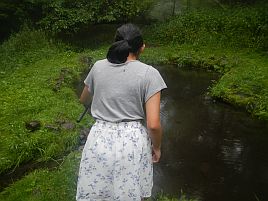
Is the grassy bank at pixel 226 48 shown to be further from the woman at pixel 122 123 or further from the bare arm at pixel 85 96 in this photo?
the woman at pixel 122 123

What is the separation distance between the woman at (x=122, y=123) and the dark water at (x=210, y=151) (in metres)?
2.52

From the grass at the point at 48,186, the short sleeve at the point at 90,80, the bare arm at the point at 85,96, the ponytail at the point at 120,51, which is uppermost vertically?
the ponytail at the point at 120,51

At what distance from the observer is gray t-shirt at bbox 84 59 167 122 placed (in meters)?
3.30

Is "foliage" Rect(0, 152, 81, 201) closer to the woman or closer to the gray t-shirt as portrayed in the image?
the woman

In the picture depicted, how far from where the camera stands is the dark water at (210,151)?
613 cm

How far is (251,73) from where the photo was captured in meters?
11.1

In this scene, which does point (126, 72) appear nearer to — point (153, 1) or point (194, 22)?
point (194, 22)

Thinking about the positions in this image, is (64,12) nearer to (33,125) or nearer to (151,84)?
(33,125)

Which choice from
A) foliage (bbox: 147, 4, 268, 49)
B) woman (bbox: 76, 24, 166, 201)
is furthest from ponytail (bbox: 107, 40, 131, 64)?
foliage (bbox: 147, 4, 268, 49)

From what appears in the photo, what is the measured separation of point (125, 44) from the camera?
332cm

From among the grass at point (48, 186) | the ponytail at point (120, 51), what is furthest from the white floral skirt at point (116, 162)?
the grass at point (48, 186)

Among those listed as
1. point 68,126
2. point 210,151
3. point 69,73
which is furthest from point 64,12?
point 210,151

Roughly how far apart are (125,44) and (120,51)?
6 cm

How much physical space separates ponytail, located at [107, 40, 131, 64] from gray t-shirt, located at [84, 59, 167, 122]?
0.04 m
